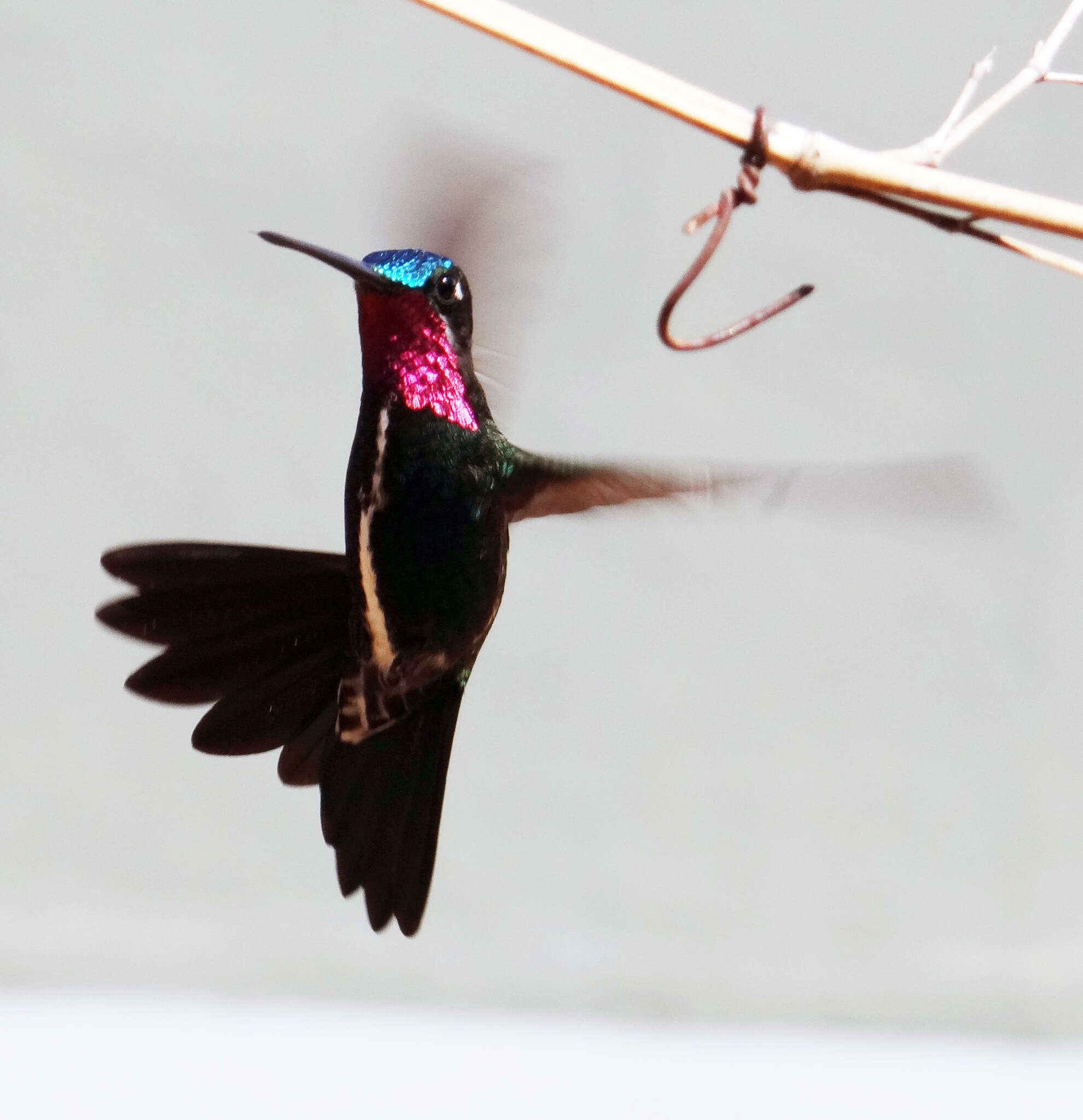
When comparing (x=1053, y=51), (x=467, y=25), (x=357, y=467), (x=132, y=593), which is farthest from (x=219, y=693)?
(x=1053, y=51)

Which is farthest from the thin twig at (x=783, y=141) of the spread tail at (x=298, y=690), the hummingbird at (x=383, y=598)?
the spread tail at (x=298, y=690)

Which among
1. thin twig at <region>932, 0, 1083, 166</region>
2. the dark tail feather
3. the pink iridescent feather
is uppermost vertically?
thin twig at <region>932, 0, 1083, 166</region>

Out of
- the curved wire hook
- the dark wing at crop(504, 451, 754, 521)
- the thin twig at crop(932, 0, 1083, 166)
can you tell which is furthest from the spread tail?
the thin twig at crop(932, 0, 1083, 166)

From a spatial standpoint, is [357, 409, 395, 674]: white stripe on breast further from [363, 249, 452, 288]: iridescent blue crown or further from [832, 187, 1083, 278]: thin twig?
[832, 187, 1083, 278]: thin twig

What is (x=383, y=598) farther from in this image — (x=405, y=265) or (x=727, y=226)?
(x=727, y=226)

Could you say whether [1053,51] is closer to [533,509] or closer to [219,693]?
[533,509]

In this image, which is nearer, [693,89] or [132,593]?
[693,89]
